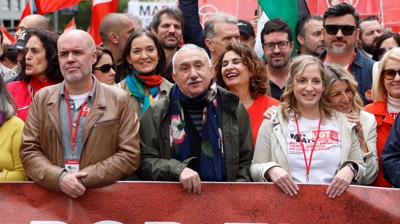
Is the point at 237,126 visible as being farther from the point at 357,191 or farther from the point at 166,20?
the point at 166,20

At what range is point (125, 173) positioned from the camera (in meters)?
5.48

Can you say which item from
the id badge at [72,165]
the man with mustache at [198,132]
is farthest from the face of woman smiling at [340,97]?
the id badge at [72,165]

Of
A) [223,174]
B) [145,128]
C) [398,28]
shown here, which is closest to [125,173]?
[145,128]

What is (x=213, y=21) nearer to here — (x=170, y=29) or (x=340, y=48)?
(x=170, y=29)

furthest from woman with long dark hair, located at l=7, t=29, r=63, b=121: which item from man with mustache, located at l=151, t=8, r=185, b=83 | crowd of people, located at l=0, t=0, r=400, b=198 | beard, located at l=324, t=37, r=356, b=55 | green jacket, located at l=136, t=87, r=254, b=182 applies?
beard, located at l=324, t=37, r=356, b=55

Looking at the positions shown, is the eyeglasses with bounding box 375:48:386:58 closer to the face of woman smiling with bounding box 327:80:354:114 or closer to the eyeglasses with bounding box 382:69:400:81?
the eyeglasses with bounding box 382:69:400:81

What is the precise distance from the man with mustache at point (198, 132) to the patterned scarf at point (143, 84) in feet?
2.97

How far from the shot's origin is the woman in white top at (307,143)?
5.48m

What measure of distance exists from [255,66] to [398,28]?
5.26 metres

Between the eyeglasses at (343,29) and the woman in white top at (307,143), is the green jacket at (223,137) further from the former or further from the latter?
the eyeglasses at (343,29)

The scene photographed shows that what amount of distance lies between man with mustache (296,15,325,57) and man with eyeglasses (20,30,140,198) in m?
3.82

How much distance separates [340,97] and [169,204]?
169cm

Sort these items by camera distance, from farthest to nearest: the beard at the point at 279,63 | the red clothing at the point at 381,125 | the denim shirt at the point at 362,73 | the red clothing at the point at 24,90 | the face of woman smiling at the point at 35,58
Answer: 1. the beard at the point at 279,63
2. the denim shirt at the point at 362,73
3. the face of woman smiling at the point at 35,58
4. the red clothing at the point at 24,90
5. the red clothing at the point at 381,125

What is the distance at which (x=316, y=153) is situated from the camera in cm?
556
